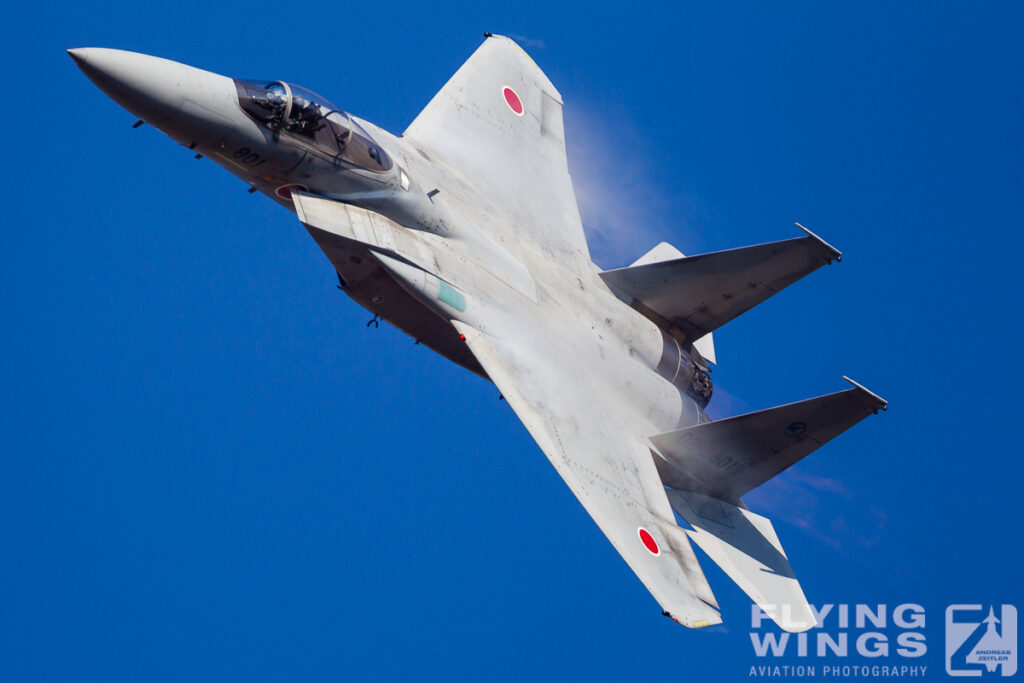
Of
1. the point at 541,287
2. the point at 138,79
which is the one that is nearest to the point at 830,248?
the point at 541,287

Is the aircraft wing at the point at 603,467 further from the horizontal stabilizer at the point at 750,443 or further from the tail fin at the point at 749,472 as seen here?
the tail fin at the point at 749,472

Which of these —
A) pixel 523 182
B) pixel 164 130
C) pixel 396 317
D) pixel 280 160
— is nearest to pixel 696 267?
pixel 523 182

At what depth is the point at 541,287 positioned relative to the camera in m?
18.0

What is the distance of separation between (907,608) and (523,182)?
992 cm

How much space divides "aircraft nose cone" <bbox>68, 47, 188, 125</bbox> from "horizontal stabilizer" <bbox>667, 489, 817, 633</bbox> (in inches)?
Answer: 347

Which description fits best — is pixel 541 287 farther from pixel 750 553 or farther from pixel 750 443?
pixel 750 553

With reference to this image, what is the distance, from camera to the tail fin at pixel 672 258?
66.7 feet

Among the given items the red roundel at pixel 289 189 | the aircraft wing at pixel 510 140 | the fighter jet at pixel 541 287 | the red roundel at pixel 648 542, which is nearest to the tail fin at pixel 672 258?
the fighter jet at pixel 541 287

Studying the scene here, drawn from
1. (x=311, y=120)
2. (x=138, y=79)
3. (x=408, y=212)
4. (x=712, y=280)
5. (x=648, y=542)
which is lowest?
(x=648, y=542)

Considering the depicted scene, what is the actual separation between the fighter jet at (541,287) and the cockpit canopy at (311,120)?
2 cm

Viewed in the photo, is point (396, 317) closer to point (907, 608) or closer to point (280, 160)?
point (280, 160)

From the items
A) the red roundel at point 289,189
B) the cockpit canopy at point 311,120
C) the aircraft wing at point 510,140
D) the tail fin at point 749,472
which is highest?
the aircraft wing at point 510,140

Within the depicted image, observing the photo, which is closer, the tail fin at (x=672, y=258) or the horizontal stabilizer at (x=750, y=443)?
the horizontal stabilizer at (x=750, y=443)

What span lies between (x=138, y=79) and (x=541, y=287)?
20.2 ft
